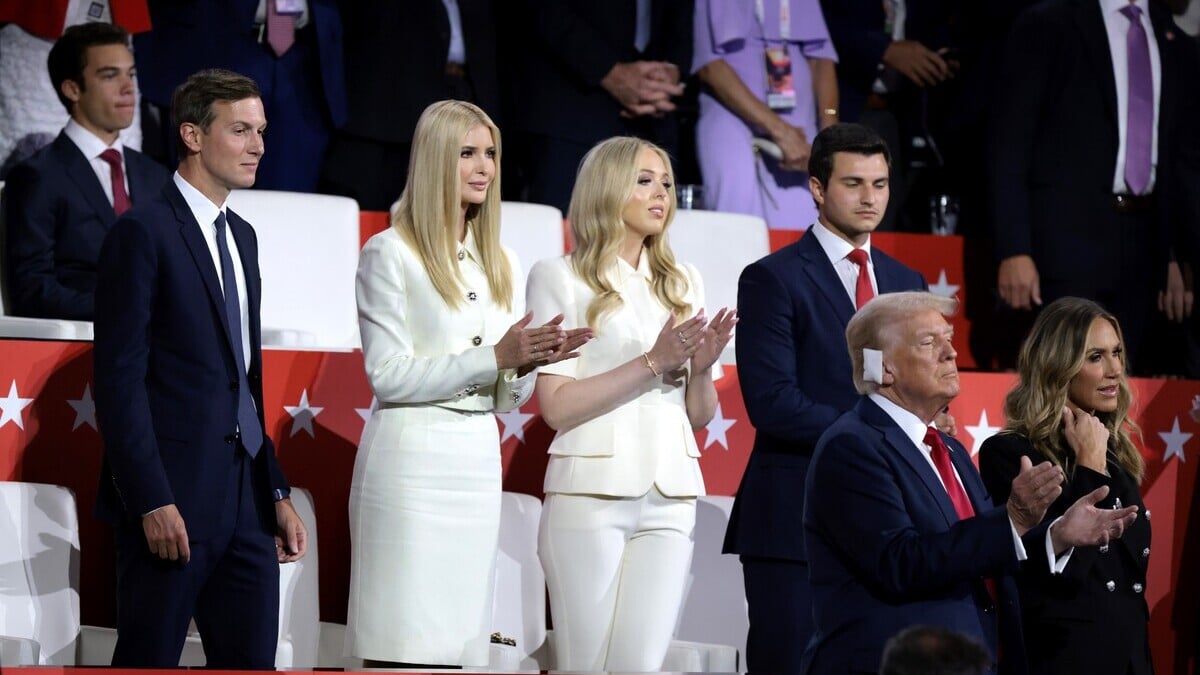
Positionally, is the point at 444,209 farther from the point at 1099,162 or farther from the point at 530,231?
the point at 1099,162

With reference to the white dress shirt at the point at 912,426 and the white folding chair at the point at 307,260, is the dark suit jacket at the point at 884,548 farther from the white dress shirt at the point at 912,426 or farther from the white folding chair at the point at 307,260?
the white folding chair at the point at 307,260

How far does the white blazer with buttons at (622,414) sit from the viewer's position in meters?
3.94

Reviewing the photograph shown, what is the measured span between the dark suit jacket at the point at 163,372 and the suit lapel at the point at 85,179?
4.94ft

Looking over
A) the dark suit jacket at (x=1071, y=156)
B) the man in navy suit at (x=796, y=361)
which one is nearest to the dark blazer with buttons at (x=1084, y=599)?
the man in navy suit at (x=796, y=361)

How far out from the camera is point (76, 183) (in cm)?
499

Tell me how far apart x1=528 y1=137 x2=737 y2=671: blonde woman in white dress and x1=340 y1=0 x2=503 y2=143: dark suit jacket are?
1.82 meters

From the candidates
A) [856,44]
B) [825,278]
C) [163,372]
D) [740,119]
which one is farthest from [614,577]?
[856,44]

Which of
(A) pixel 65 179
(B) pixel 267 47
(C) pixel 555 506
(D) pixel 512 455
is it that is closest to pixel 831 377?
(C) pixel 555 506

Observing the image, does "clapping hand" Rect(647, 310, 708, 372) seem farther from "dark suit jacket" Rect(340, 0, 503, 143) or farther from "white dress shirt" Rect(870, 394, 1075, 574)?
"dark suit jacket" Rect(340, 0, 503, 143)

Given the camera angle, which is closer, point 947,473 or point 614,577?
point 947,473

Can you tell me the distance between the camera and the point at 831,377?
12.8 feet

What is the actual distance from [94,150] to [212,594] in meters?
2.06

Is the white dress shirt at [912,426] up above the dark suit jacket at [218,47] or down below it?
below

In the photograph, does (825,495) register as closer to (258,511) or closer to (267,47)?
(258,511)
